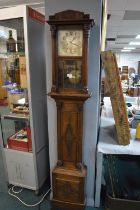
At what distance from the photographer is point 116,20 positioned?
4199 mm

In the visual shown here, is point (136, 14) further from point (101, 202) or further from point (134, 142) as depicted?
point (101, 202)

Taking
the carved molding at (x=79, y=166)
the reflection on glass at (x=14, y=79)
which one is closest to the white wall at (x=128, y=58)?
the reflection on glass at (x=14, y=79)

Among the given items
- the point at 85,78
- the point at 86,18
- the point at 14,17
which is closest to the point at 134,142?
the point at 85,78

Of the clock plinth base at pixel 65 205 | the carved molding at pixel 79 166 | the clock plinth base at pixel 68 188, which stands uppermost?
the carved molding at pixel 79 166

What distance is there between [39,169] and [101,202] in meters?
0.73

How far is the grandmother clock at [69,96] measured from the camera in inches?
Result: 51.2

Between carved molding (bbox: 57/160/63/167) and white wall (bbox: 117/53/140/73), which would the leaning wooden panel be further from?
white wall (bbox: 117/53/140/73)

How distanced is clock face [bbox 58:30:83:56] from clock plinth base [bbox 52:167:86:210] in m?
1.01

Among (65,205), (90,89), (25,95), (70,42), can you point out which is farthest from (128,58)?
(65,205)

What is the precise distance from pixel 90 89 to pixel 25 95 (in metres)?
0.78

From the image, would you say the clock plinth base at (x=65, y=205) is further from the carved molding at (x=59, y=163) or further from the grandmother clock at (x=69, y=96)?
the carved molding at (x=59, y=163)

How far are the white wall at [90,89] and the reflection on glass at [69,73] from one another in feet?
0.45

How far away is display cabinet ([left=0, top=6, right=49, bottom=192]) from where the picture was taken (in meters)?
1.62

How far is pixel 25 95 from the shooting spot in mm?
1938
